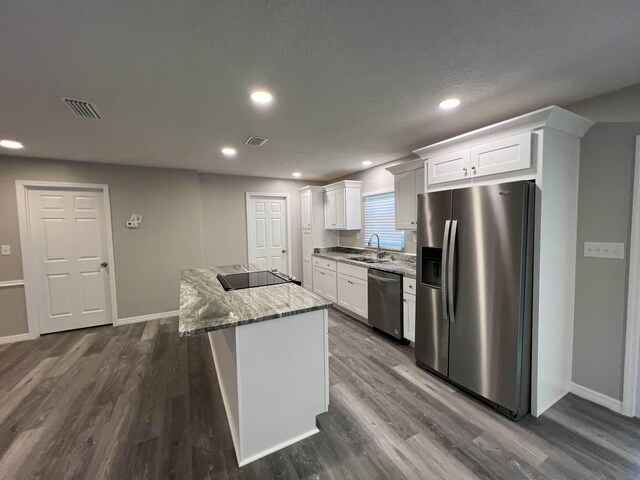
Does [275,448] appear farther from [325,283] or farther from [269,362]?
[325,283]

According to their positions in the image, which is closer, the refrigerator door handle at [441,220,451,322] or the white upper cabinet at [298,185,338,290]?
the refrigerator door handle at [441,220,451,322]

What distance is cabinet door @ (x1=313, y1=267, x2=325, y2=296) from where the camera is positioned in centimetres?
482

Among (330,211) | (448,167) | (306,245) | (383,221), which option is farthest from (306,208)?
(448,167)

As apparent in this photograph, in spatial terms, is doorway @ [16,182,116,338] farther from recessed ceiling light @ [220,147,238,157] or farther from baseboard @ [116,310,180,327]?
recessed ceiling light @ [220,147,238,157]

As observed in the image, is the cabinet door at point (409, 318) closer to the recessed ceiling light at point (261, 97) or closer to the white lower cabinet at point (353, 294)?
the white lower cabinet at point (353, 294)

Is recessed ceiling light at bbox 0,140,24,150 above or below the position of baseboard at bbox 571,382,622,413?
above

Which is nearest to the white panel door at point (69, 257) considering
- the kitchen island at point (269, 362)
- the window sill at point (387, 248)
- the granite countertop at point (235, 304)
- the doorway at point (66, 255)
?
the doorway at point (66, 255)

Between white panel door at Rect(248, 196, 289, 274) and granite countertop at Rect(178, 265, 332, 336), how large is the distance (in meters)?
2.72

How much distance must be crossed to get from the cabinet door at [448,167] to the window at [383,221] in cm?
120

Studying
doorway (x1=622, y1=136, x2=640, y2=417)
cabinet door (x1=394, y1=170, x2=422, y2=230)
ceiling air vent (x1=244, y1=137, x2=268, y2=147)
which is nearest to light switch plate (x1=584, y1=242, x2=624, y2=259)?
doorway (x1=622, y1=136, x2=640, y2=417)

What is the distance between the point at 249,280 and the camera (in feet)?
8.49

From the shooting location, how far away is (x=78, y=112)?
2125 millimetres

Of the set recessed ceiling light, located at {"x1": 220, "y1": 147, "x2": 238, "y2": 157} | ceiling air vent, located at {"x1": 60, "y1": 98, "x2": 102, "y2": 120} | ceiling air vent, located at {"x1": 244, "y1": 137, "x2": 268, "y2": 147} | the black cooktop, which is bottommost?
the black cooktop

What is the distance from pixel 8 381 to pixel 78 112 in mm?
2675
